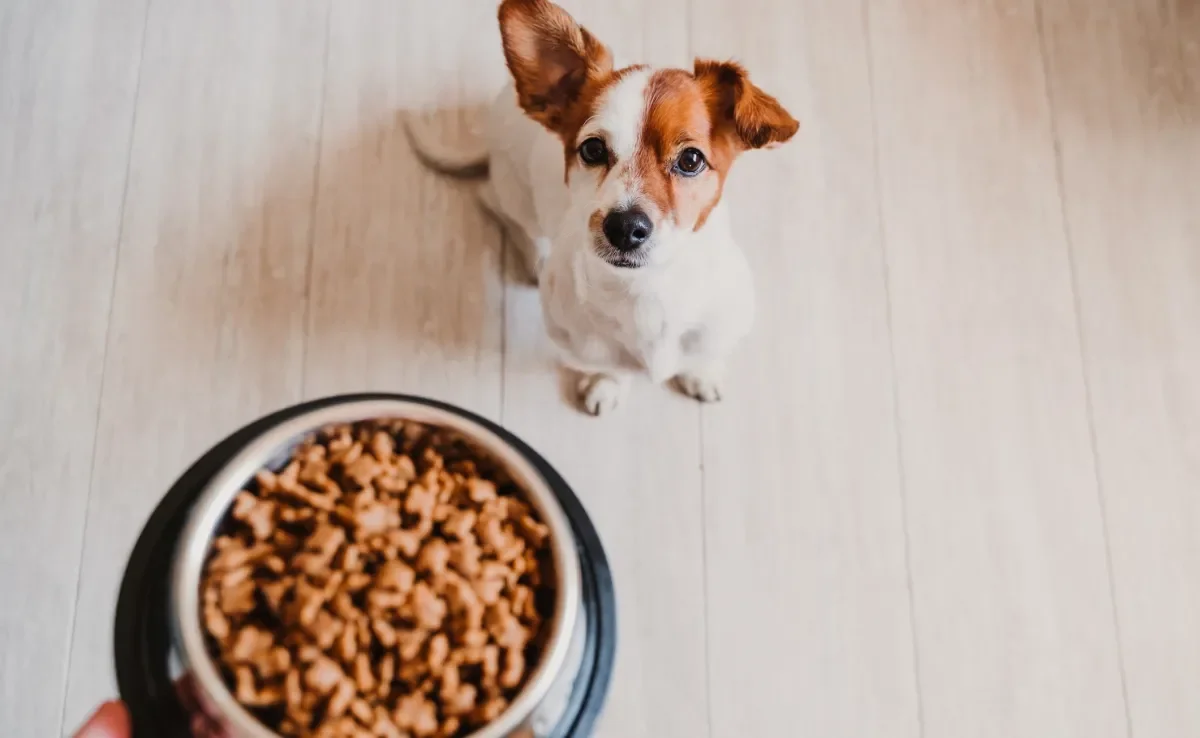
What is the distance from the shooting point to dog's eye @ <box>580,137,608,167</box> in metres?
1.05

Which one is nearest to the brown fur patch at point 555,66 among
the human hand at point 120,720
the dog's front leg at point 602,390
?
the dog's front leg at point 602,390

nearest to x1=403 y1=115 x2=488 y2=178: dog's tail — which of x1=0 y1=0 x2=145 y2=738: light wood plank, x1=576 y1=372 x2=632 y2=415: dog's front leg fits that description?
x1=576 y1=372 x2=632 y2=415: dog's front leg

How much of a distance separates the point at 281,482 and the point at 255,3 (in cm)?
127

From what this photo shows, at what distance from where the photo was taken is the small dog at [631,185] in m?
1.03

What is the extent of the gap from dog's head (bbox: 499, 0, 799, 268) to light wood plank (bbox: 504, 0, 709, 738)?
48 centimetres

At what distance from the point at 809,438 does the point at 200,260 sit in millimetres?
1078

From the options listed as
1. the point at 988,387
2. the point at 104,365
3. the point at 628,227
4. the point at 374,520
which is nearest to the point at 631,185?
the point at 628,227

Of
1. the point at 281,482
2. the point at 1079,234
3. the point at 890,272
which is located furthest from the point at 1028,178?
the point at 281,482

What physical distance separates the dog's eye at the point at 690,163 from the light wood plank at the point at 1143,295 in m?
0.93

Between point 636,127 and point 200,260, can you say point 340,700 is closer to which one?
point 636,127

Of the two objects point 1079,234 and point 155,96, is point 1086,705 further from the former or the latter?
point 155,96

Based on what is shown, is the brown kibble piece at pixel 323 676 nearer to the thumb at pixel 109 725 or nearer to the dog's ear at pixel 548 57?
the thumb at pixel 109 725

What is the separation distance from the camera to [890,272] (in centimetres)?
161

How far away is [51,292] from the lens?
1.55 meters
